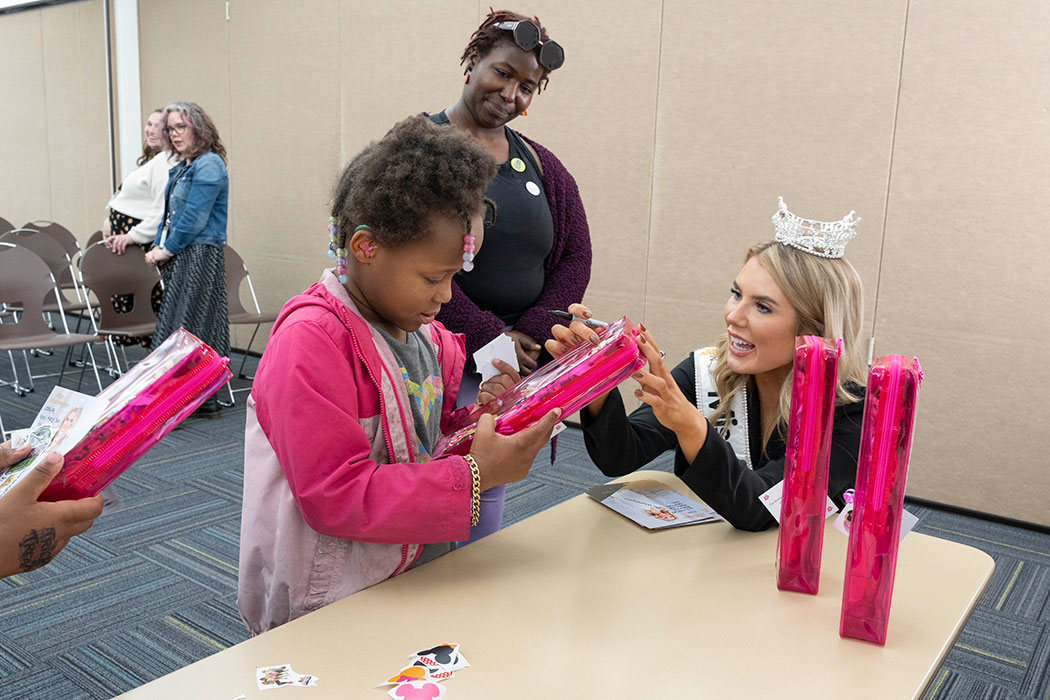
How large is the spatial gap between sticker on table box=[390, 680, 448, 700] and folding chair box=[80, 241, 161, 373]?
4240mm

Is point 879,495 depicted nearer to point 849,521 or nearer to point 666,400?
point 849,521

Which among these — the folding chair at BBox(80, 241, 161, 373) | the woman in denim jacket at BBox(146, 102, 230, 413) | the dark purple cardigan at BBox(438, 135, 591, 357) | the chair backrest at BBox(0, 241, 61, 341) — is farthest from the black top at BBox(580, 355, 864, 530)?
the chair backrest at BBox(0, 241, 61, 341)

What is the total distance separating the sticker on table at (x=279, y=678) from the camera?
951mm

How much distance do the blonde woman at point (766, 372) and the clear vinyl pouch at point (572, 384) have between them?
162 mm

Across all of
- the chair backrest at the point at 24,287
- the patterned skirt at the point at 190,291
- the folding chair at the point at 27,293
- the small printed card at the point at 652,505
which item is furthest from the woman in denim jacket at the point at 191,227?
the small printed card at the point at 652,505

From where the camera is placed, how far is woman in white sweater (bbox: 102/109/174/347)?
15.7ft

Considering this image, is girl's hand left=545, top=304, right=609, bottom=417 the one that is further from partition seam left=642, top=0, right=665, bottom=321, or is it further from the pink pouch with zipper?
partition seam left=642, top=0, right=665, bottom=321

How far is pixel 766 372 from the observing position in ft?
5.94

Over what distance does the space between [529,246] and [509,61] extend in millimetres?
459

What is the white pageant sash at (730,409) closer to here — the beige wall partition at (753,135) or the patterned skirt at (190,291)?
the beige wall partition at (753,135)

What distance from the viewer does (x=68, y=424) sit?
3.23ft

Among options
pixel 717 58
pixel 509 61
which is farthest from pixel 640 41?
pixel 509 61

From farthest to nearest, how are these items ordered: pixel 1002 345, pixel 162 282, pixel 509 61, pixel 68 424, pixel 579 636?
pixel 162 282, pixel 1002 345, pixel 509 61, pixel 579 636, pixel 68 424

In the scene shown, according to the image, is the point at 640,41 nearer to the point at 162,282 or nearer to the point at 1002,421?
the point at 1002,421
